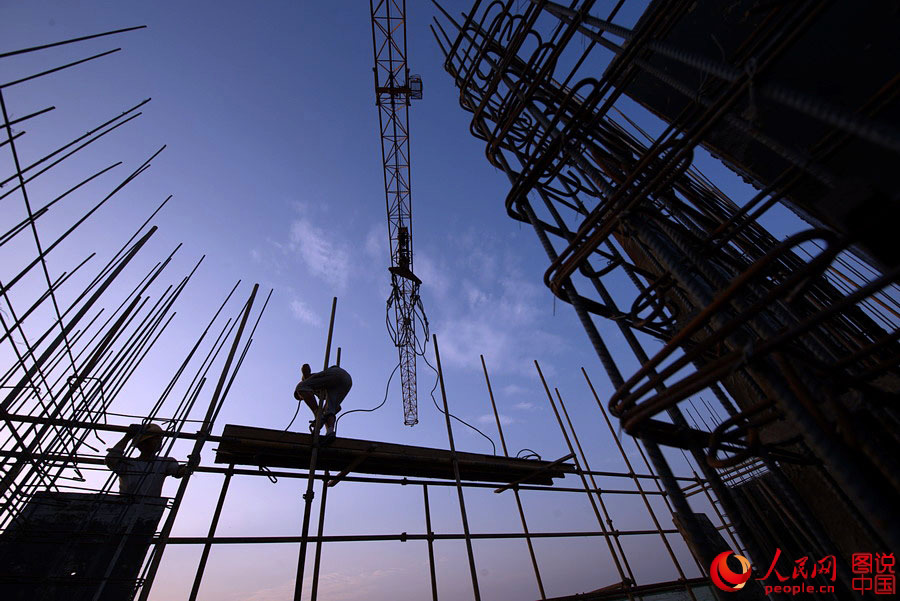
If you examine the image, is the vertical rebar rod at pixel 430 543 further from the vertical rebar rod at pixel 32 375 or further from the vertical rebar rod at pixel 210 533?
the vertical rebar rod at pixel 32 375

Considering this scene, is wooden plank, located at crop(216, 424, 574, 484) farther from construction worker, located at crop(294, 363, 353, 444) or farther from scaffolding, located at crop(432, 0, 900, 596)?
scaffolding, located at crop(432, 0, 900, 596)

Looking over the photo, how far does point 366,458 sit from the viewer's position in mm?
6191

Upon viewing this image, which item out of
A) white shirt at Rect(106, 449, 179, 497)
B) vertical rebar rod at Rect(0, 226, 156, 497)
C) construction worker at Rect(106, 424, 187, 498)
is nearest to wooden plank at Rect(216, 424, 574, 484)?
vertical rebar rod at Rect(0, 226, 156, 497)

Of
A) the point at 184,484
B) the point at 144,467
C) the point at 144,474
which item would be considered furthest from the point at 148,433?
the point at 144,467

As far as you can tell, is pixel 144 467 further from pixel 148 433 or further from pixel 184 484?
pixel 184 484

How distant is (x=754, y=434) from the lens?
A: 2.64 meters

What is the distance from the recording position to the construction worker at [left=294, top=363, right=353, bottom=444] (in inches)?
252

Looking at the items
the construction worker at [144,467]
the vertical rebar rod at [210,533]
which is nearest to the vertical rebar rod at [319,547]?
the vertical rebar rod at [210,533]

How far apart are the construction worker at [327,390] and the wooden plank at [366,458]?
1.80ft

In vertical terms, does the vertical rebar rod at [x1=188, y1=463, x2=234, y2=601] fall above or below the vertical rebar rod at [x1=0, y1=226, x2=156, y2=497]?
below

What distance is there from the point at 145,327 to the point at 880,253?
36.6ft

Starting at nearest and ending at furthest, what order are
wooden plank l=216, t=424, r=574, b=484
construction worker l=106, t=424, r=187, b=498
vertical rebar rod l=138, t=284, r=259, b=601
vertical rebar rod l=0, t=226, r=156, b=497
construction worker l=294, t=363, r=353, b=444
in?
vertical rebar rod l=138, t=284, r=259, b=601 → vertical rebar rod l=0, t=226, r=156, b=497 → wooden plank l=216, t=424, r=574, b=484 → construction worker l=294, t=363, r=353, b=444 → construction worker l=106, t=424, r=187, b=498

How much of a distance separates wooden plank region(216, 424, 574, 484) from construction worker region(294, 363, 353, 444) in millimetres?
548

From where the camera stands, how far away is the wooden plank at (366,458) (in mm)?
5445
